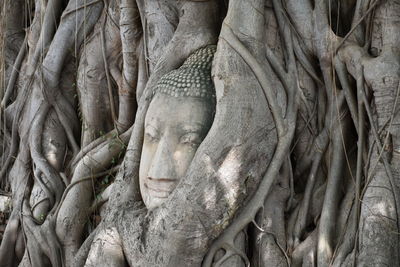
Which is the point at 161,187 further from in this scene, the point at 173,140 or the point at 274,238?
the point at 274,238

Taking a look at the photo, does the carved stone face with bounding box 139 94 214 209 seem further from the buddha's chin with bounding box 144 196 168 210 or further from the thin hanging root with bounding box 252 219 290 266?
the thin hanging root with bounding box 252 219 290 266

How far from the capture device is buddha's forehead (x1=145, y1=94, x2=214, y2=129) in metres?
2.78

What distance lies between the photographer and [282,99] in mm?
2801

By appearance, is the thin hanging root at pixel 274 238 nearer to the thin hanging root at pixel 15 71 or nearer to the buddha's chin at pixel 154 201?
the buddha's chin at pixel 154 201

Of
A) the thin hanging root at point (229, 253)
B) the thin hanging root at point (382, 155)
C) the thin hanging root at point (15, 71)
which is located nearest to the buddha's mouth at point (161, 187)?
the thin hanging root at point (229, 253)

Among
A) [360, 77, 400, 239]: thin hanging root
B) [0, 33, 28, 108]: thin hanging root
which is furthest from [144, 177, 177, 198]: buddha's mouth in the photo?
[0, 33, 28, 108]: thin hanging root

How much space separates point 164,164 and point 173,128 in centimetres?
17

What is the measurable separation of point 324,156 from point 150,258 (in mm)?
885

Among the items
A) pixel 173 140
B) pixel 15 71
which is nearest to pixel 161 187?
Answer: pixel 173 140

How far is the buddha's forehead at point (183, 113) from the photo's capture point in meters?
2.78

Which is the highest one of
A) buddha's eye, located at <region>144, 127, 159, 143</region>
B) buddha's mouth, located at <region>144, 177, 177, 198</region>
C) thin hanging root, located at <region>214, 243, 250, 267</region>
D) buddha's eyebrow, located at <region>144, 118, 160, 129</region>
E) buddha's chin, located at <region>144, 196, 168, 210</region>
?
buddha's eyebrow, located at <region>144, 118, 160, 129</region>

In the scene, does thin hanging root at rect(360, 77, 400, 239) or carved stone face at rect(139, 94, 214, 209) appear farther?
carved stone face at rect(139, 94, 214, 209)

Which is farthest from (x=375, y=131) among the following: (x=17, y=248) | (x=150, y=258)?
(x=17, y=248)

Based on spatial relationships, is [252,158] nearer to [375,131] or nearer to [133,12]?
[375,131]
